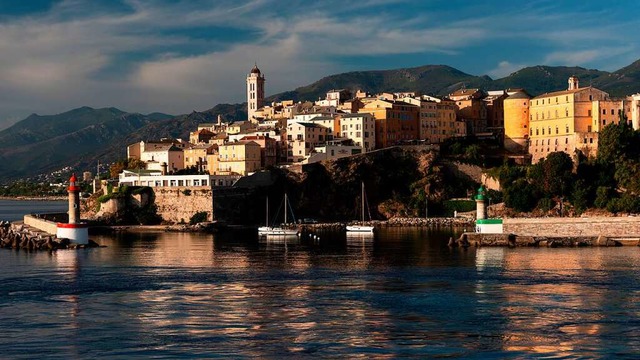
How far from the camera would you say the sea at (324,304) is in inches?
1103

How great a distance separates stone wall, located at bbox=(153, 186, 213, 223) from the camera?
270 ft

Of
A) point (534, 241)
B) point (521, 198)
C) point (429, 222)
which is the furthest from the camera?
point (429, 222)

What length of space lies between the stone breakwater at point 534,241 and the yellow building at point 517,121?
31.8 m

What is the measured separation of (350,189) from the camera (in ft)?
283

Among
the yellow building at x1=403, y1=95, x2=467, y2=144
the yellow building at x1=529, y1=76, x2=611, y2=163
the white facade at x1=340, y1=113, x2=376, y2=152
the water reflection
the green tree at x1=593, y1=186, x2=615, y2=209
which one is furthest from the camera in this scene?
the yellow building at x1=403, y1=95, x2=467, y2=144

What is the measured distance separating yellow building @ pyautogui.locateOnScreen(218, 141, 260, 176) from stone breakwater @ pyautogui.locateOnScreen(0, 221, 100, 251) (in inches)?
871

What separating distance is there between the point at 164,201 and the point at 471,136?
30.4 m

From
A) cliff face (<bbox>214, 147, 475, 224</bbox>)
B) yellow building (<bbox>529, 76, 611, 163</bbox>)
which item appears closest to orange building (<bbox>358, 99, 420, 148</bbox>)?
cliff face (<bbox>214, 147, 475, 224</bbox>)

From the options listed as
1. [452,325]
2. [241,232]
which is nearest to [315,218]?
[241,232]

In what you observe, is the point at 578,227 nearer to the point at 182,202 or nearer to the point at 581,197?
the point at 581,197

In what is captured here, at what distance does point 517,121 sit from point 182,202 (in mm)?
31328

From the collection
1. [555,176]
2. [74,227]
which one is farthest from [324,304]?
[555,176]

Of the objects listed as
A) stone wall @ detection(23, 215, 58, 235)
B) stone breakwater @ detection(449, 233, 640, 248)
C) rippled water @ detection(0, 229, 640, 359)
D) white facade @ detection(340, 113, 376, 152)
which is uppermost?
white facade @ detection(340, 113, 376, 152)

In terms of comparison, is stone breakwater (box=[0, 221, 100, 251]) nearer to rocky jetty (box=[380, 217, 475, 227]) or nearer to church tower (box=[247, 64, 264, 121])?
rocky jetty (box=[380, 217, 475, 227])
